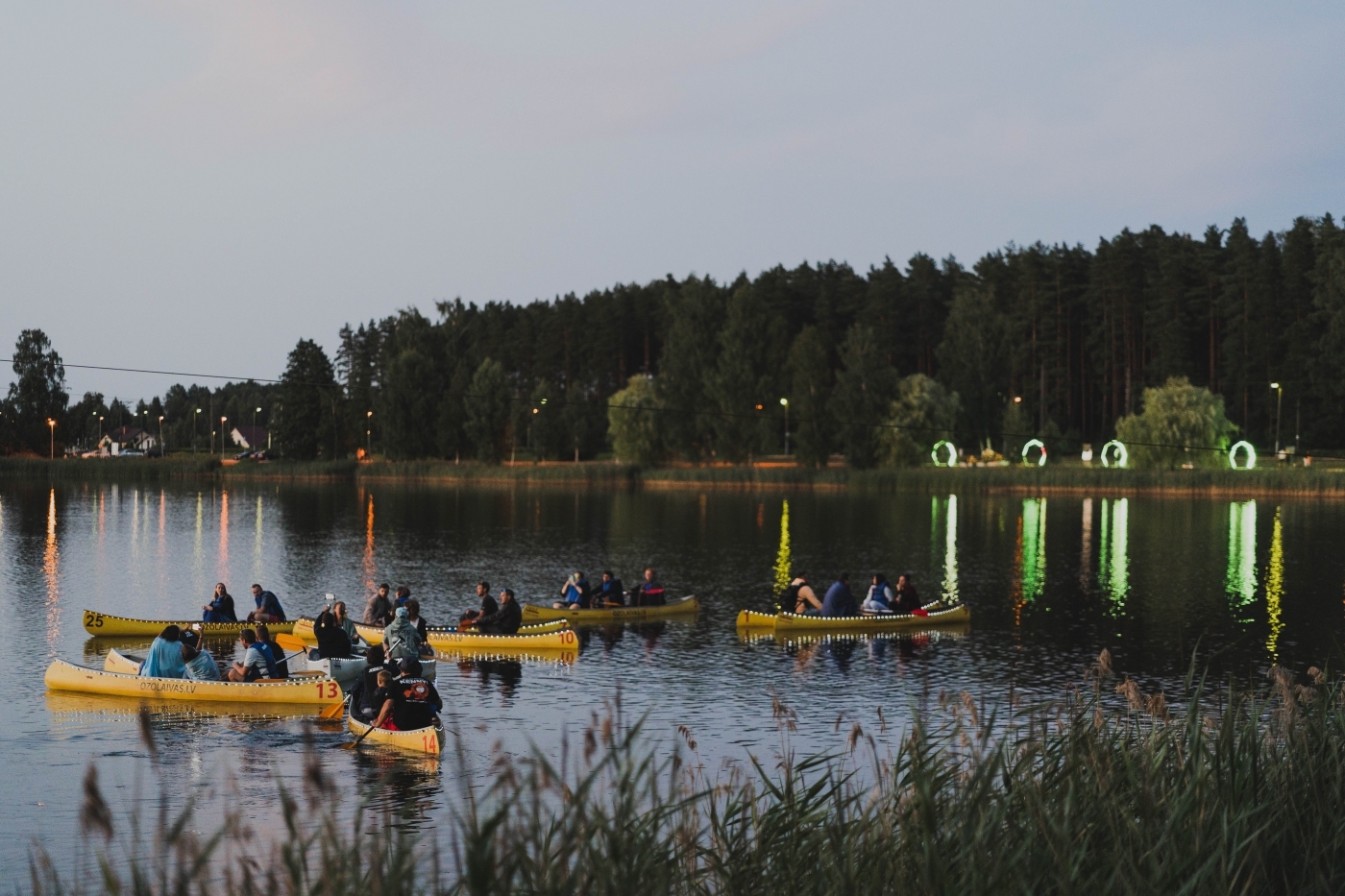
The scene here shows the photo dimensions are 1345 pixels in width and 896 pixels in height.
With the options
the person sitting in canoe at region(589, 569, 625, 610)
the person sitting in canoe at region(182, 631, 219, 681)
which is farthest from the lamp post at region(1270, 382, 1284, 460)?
the person sitting in canoe at region(182, 631, 219, 681)

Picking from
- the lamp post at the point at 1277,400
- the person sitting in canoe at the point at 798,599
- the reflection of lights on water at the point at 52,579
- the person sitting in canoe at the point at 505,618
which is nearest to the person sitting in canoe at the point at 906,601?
the person sitting in canoe at the point at 798,599

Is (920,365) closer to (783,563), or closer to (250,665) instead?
(783,563)

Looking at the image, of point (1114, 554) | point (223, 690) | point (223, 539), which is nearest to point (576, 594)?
point (223, 690)

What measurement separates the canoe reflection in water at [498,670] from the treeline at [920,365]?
234ft

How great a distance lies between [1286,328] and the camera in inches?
4695

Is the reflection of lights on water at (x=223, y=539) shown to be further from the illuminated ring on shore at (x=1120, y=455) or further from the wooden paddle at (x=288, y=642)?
the illuminated ring on shore at (x=1120, y=455)

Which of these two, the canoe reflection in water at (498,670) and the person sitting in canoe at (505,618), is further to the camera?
the person sitting in canoe at (505,618)

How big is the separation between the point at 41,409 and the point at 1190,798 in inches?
6241

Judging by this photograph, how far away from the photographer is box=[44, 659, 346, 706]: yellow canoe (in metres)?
24.3

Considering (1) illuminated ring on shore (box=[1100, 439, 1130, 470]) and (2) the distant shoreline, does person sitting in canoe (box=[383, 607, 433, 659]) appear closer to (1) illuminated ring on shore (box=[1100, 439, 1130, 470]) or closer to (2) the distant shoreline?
(2) the distant shoreline

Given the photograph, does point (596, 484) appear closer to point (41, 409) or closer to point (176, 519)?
point (176, 519)

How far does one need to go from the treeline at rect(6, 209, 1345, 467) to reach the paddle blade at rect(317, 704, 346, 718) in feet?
255

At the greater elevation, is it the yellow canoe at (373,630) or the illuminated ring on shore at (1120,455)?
the illuminated ring on shore at (1120,455)

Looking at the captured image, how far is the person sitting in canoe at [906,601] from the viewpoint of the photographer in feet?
119
